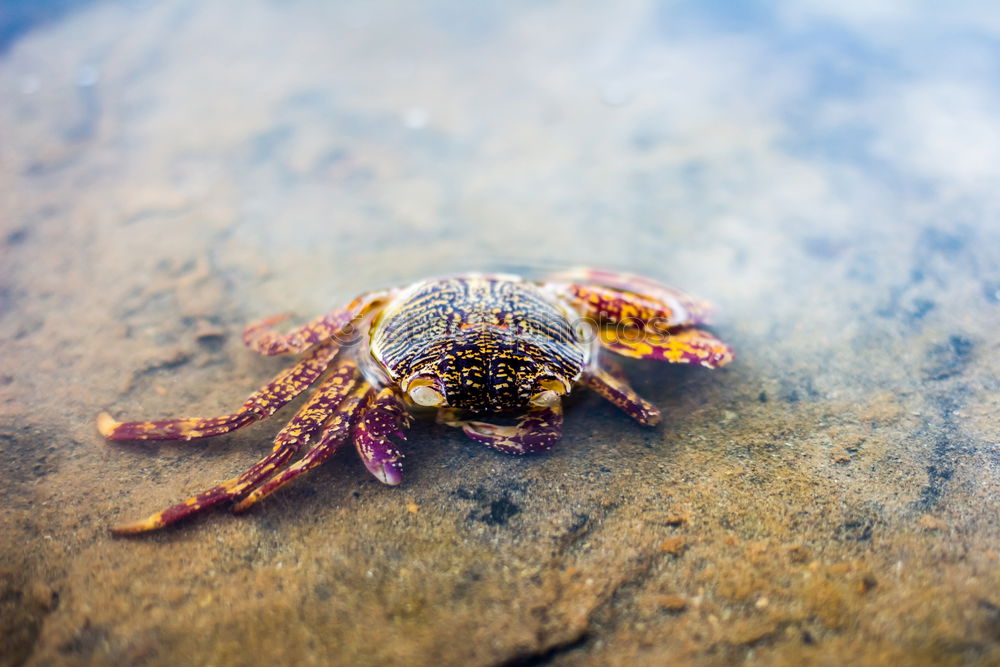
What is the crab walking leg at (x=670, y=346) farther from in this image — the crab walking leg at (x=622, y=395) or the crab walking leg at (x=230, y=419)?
the crab walking leg at (x=230, y=419)

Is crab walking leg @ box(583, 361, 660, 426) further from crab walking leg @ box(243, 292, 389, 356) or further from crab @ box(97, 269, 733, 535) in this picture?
crab walking leg @ box(243, 292, 389, 356)

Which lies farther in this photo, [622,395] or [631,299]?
[631,299]

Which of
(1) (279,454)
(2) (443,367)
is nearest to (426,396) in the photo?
(2) (443,367)

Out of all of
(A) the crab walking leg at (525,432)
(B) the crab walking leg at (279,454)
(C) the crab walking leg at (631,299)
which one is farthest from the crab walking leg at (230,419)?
(C) the crab walking leg at (631,299)

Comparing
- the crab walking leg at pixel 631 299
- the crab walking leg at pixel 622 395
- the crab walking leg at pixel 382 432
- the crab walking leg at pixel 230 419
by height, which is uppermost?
the crab walking leg at pixel 631 299

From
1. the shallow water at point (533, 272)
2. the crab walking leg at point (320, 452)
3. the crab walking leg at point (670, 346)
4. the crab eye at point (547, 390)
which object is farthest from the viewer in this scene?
the crab walking leg at point (670, 346)

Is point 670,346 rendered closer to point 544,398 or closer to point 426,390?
point 544,398

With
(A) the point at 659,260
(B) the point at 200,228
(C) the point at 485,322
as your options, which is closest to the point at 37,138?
(B) the point at 200,228
